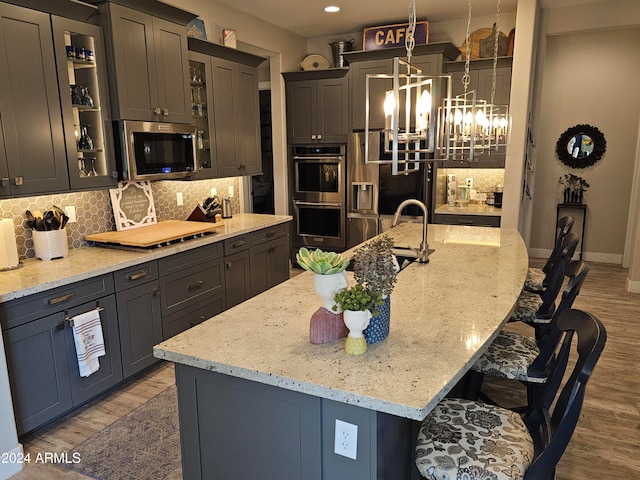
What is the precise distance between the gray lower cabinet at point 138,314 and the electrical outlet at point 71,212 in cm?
67

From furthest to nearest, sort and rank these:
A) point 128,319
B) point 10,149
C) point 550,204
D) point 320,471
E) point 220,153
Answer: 1. point 550,204
2. point 220,153
3. point 128,319
4. point 10,149
5. point 320,471

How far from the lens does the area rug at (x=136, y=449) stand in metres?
2.31

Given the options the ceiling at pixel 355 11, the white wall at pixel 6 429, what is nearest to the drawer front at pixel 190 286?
the white wall at pixel 6 429

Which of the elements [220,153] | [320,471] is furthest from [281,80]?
[320,471]

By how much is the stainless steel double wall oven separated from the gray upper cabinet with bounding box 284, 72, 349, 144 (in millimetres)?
141

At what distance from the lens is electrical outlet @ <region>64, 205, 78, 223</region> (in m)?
3.22

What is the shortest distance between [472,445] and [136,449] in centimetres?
184

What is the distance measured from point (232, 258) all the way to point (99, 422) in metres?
1.64

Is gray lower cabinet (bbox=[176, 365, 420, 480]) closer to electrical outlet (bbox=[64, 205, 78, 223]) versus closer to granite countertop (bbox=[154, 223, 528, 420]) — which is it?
granite countertop (bbox=[154, 223, 528, 420])

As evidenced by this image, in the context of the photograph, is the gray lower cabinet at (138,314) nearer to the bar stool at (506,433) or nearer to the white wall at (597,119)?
the bar stool at (506,433)

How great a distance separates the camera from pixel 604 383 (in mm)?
3176

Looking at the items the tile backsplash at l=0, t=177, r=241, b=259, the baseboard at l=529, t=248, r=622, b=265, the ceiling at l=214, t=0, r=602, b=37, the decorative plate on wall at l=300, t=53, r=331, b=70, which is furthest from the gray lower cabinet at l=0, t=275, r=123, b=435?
the baseboard at l=529, t=248, r=622, b=265

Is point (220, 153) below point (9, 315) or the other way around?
the other way around

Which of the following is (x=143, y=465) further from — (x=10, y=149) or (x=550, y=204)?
(x=550, y=204)
